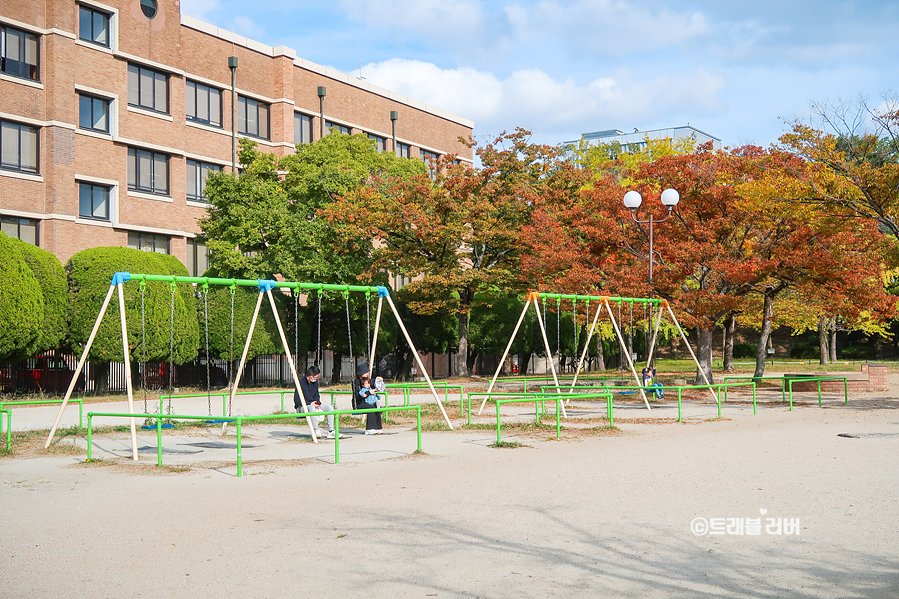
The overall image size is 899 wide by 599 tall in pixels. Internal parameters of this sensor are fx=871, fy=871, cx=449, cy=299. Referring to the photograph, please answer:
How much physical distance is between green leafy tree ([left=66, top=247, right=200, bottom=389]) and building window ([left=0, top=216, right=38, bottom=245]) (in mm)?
5360

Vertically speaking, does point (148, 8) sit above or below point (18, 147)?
above

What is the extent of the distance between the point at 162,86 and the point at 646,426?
101 ft

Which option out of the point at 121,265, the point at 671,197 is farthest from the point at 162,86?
the point at 671,197

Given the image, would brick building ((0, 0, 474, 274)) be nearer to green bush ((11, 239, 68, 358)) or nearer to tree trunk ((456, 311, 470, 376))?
green bush ((11, 239, 68, 358))

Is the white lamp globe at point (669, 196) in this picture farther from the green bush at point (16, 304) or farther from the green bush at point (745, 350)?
the green bush at point (745, 350)

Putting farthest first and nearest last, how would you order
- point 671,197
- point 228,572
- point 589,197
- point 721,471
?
point 589,197, point 671,197, point 721,471, point 228,572

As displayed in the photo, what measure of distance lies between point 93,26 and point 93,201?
7490mm

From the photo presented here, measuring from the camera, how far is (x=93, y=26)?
37.2m

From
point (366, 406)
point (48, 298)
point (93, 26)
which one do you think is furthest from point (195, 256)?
point (366, 406)

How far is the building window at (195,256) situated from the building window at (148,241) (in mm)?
1473

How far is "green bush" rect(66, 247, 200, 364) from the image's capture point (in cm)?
2966

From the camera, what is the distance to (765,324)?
120ft

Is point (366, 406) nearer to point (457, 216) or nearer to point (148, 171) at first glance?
point (457, 216)

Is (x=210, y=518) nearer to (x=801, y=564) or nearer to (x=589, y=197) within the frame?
(x=801, y=564)
